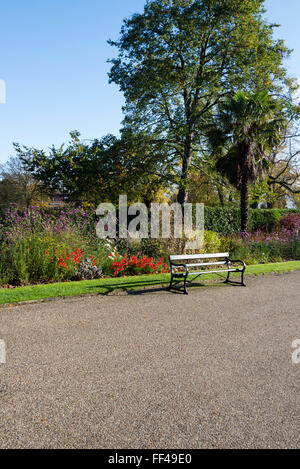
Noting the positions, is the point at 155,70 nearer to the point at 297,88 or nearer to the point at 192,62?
the point at 192,62

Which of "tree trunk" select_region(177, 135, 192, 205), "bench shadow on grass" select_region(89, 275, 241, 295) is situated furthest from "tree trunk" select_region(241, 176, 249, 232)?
"bench shadow on grass" select_region(89, 275, 241, 295)

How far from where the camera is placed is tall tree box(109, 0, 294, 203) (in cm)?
1620

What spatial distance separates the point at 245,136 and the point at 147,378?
46.9 ft

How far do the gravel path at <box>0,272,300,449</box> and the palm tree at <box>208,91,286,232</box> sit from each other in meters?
10.8

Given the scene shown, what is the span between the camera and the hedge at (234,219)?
53.4 feet

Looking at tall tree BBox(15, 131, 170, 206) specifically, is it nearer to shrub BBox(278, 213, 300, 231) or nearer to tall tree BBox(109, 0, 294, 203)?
tall tree BBox(109, 0, 294, 203)

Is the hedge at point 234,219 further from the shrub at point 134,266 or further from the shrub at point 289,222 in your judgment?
the shrub at point 134,266

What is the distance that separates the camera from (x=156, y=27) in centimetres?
1688

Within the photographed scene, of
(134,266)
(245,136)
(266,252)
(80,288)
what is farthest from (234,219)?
(80,288)

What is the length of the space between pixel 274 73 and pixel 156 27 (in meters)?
7.09

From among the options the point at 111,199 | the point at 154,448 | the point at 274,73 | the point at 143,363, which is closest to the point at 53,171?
the point at 111,199

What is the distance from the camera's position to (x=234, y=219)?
59.1 ft

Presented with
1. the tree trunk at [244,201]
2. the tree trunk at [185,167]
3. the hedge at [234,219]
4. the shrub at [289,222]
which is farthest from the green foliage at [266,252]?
the tree trunk at [185,167]

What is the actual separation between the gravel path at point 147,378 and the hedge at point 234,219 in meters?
10.6
